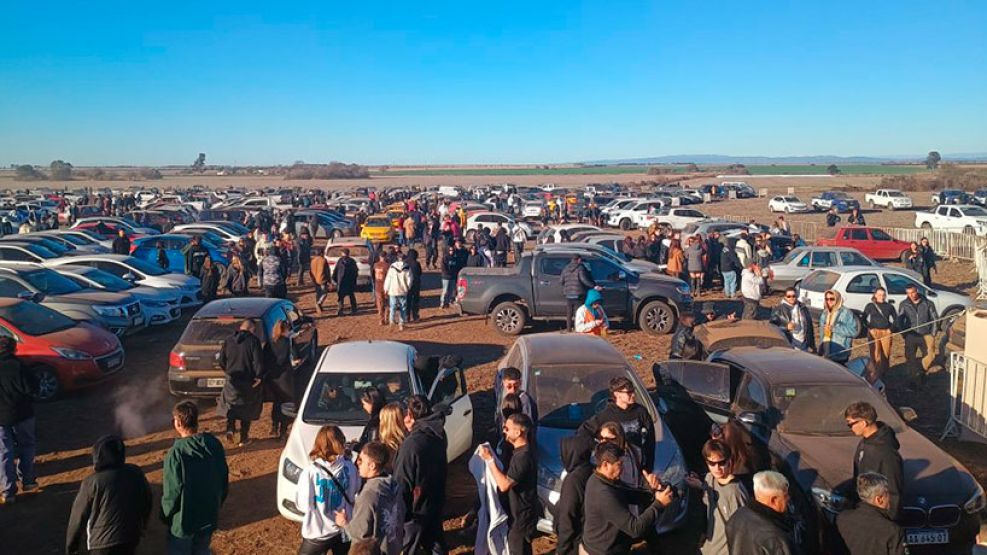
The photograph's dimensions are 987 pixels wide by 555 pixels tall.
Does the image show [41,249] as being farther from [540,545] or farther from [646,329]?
[540,545]

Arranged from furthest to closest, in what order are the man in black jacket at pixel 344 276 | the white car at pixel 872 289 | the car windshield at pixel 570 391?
the man in black jacket at pixel 344 276 → the white car at pixel 872 289 → the car windshield at pixel 570 391

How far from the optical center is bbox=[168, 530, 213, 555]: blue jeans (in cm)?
515

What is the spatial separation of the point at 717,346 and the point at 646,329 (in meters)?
4.97

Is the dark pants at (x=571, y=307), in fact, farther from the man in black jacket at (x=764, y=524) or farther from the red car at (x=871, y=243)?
the red car at (x=871, y=243)

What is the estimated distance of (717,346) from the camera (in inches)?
386

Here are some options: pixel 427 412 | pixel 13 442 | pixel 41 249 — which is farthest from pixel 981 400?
pixel 41 249

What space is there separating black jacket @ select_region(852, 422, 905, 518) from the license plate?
0.46 m

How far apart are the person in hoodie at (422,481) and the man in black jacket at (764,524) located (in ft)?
6.84

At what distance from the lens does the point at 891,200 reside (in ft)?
160

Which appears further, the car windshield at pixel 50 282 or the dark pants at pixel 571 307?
the car windshield at pixel 50 282

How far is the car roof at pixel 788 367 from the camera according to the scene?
7.29 m

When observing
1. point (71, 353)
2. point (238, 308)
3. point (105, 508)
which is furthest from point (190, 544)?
point (71, 353)

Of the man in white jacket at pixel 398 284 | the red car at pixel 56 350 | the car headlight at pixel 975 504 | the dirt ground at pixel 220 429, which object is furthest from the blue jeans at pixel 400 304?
the car headlight at pixel 975 504

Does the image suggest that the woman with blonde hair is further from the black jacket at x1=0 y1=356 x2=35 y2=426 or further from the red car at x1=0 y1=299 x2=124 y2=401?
the red car at x1=0 y1=299 x2=124 y2=401
